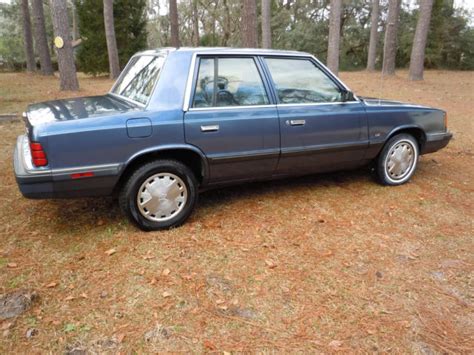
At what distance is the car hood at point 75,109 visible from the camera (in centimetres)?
327

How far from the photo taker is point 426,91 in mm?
13633

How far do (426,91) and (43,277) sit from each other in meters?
14.1

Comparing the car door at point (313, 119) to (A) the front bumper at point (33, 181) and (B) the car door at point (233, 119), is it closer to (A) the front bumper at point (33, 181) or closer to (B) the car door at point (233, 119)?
(B) the car door at point (233, 119)

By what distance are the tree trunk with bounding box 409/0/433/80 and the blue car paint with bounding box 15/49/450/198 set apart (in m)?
12.2

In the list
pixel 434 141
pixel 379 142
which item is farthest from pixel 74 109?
pixel 434 141

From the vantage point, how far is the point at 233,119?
146 inches

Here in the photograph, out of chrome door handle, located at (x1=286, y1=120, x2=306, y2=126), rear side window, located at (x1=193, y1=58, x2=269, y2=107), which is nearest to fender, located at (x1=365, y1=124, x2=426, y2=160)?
chrome door handle, located at (x1=286, y1=120, x2=306, y2=126)

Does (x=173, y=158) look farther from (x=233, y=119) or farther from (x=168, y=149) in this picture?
(x=233, y=119)

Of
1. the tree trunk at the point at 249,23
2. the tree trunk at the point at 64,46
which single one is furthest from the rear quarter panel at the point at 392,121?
the tree trunk at the point at 64,46

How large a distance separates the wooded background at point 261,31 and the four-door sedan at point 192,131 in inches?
247

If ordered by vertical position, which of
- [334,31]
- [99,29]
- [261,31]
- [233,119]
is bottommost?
[233,119]

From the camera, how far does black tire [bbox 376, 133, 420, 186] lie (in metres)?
4.73

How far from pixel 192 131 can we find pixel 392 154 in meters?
2.70

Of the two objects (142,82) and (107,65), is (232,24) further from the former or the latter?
(142,82)
